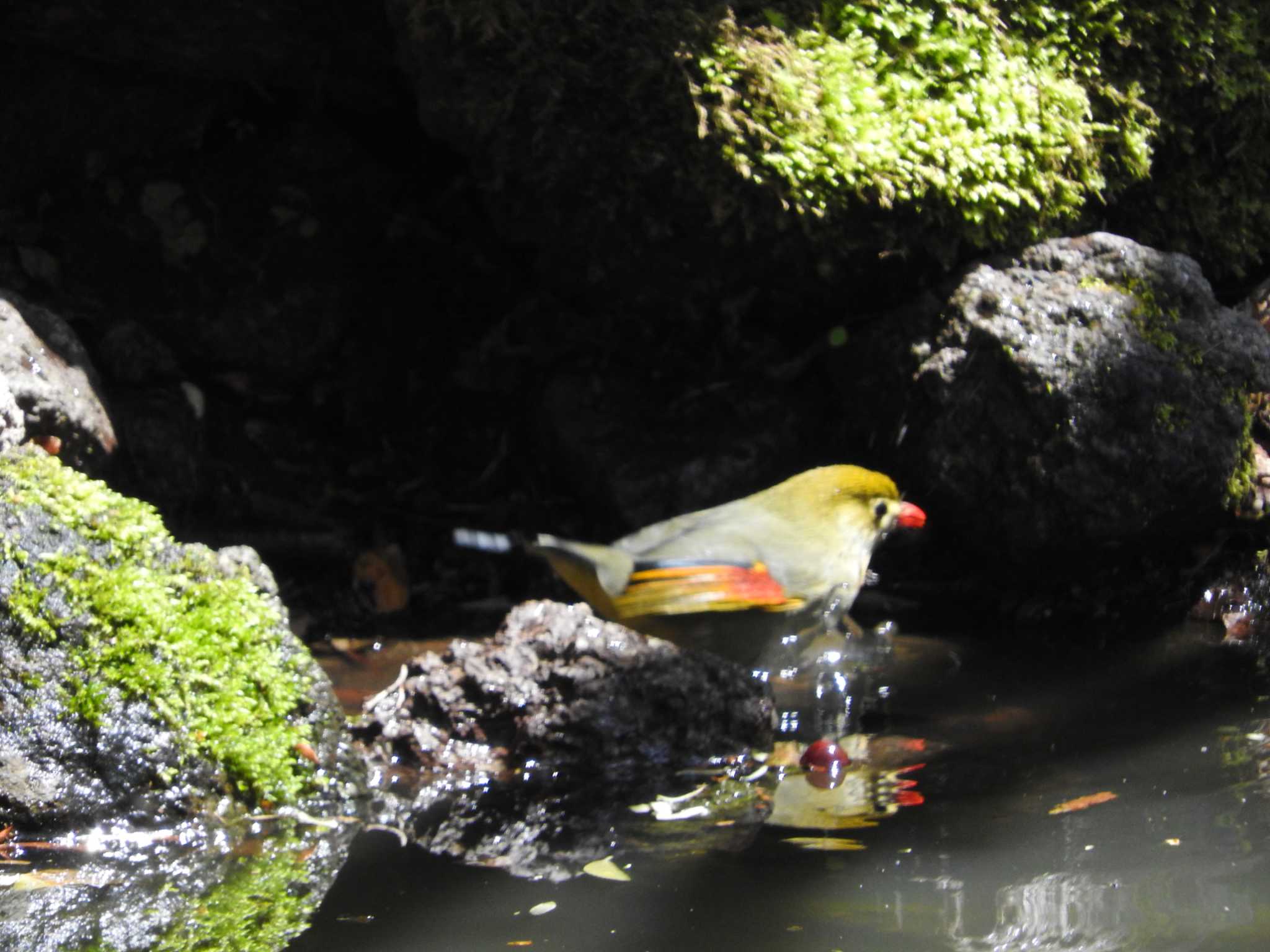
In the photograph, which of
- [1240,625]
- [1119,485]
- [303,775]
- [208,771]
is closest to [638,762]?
[303,775]

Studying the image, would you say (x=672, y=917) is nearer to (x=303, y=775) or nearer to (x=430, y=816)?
(x=430, y=816)

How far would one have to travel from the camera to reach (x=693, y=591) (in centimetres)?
368

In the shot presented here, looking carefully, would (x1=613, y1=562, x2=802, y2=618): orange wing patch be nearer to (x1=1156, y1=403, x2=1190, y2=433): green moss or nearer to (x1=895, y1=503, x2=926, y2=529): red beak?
(x1=895, y1=503, x2=926, y2=529): red beak

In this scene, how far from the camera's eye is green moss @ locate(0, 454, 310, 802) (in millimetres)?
3096

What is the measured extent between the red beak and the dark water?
90cm

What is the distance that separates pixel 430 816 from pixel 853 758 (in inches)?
47.5

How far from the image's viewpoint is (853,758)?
3479 millimetres

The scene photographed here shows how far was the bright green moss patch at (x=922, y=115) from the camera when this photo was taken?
4453 millimetres

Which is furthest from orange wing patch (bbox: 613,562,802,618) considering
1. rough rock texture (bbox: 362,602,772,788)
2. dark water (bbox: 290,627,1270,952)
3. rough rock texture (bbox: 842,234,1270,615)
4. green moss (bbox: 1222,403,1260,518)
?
green moss (bbox: 1222,403,1260,518)

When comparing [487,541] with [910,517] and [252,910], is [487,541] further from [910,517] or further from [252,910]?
[252,910]

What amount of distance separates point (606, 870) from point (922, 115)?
3.14 m

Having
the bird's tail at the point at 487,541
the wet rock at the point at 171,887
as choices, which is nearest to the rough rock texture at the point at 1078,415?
the bird's tail at the point at 487,541

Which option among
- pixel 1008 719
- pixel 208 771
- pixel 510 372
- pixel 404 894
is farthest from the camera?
pixel 510 372

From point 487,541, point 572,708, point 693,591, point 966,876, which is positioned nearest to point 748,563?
point 693,591
